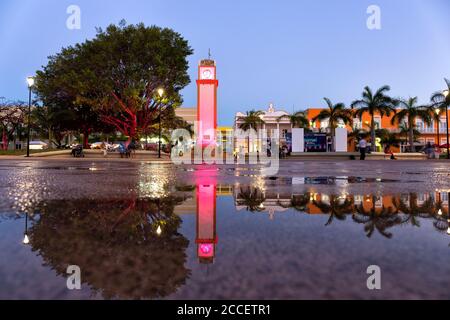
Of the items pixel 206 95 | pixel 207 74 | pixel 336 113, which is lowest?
pixel 336 113

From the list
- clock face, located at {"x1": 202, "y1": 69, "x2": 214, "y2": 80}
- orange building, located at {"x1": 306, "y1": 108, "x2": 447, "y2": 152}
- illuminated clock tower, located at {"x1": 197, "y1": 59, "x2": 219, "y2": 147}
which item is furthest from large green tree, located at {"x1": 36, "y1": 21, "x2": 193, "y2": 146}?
orange building, located at {"x1": 306, "y1": 108, "x2": 447, "y2": 152}

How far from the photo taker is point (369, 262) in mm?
1972

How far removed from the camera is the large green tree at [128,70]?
32156mm

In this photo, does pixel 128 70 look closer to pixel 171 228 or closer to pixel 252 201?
pixel 252 201

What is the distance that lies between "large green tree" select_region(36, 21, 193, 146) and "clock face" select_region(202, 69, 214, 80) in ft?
45.8

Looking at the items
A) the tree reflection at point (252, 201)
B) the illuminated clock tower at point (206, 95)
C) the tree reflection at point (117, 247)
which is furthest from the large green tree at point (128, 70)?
the tree reflection at point (117, 247)

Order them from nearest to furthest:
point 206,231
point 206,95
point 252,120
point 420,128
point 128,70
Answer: point 206,231 < point 128,70 < point 206,95 < point 252,120 < point 420,128

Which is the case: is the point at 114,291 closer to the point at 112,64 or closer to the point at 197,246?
the point at 197,246

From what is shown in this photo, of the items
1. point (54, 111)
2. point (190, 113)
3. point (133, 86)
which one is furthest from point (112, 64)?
point (190, 113)

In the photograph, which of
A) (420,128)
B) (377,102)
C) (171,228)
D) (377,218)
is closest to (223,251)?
(171,228)

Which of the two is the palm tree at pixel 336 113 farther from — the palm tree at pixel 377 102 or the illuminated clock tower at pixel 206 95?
the illuminated clock tower at pixel 206 95

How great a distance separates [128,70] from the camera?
106 feet

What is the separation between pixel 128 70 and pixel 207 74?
19.1 m

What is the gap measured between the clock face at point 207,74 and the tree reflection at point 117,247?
156 ft
